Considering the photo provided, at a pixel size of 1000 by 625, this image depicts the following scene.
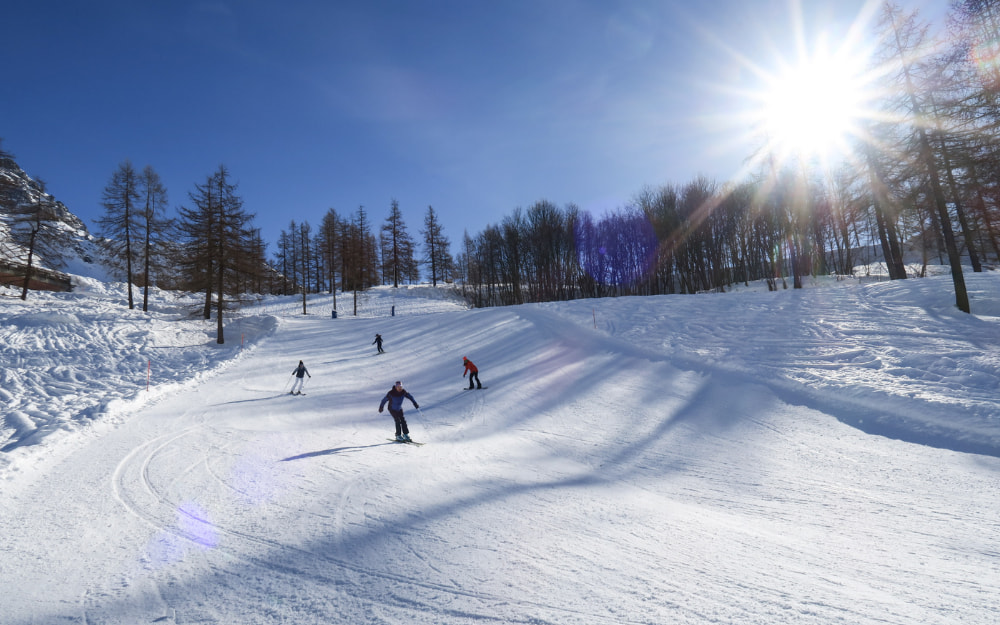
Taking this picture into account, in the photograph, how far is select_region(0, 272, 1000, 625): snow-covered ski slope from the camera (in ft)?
12.7

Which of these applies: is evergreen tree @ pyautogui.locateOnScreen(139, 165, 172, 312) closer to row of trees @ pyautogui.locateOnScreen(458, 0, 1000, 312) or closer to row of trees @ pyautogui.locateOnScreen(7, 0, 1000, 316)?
row of trees @ pyautogui.locateOnScreen(7, 0, 1000, 316)

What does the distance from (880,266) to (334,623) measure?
54.4 meters

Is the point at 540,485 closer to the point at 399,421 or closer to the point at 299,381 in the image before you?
the point at 399,421

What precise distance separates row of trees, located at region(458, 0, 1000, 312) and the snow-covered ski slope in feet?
17.3

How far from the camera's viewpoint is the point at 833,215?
40406 mm

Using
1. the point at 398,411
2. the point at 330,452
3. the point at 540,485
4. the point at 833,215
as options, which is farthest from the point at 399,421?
the point at 833,215

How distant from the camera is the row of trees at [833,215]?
50.0 feet

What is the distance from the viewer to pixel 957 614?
349 cm

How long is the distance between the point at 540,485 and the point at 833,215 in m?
48.8

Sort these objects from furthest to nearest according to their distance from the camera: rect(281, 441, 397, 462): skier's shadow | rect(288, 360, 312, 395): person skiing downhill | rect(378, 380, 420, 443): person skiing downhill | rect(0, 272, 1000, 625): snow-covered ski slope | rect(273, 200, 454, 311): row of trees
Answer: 1. rect(273, 200, 454, 311): row of trees
2. rect(288, 360, 312, 395): person skiing downhill
3. rect(378, 380, 420, 443): person skiing downhill
4. rect(281, 441, 397, 462): skier's shadow
5. rect(0, 272, 1000, 625): snow-covered ski slope

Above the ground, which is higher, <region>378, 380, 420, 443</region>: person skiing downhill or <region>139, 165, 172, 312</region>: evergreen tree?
<region>139, 165, 172, 312</region>: evergreen tree

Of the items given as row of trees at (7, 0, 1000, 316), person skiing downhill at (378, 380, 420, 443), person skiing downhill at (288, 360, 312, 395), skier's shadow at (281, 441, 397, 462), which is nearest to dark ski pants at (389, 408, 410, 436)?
person skiing downhill at (378, 380, 420, 443)

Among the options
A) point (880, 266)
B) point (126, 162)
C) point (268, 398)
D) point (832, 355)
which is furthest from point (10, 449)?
point (880, 266)

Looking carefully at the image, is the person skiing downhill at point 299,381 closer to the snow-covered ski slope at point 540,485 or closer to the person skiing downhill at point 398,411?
the snow-covered ski slope at point 540,485
